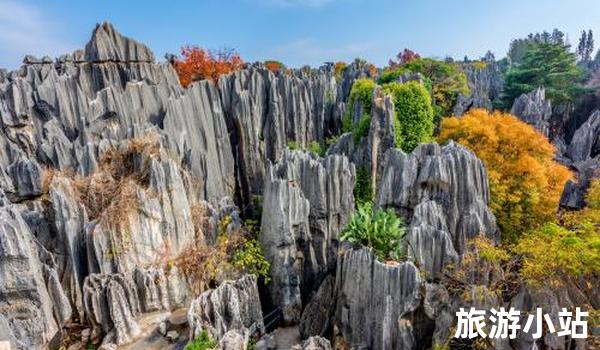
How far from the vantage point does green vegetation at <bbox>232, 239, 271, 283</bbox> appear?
14016 millimetres

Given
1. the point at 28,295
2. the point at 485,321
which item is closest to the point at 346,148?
the point at 485,321

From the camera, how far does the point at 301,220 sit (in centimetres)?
1452

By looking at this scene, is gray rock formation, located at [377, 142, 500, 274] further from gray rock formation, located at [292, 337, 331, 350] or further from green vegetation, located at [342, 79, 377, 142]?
green vegetation, located at [342, 79, 377, 142]

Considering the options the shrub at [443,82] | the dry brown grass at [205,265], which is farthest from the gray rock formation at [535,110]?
the dry brown grass at [205,265]

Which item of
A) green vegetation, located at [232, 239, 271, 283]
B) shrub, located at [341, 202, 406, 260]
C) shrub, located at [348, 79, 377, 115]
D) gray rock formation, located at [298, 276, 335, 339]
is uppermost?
shrub, located at [348, 79, 377, 115]

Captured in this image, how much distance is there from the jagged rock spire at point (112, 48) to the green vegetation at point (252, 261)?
52.2ft

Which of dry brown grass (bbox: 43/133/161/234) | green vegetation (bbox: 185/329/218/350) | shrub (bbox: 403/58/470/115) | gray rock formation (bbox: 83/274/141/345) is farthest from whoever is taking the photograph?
shrub (bbox: 403/58/470/115)

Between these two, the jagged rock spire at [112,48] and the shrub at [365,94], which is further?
the jagged rock spire at [112,48]

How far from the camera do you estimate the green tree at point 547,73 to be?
35963 millimetres

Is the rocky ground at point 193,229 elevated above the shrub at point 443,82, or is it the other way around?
the shrub at point 443,82

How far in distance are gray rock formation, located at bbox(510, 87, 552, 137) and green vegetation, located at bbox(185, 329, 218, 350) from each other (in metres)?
27.4

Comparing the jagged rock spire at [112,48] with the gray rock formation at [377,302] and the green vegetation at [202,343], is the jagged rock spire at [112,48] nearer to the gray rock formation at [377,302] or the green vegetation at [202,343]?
the green vegetation at [202,343]

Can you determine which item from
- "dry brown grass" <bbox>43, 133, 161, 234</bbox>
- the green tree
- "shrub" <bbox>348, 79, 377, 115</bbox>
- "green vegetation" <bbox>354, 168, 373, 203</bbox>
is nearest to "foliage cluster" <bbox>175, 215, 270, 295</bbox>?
"dry brown grass" <bbox>43, 133, 161, 234</bbox>

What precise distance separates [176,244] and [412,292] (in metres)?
8.55
